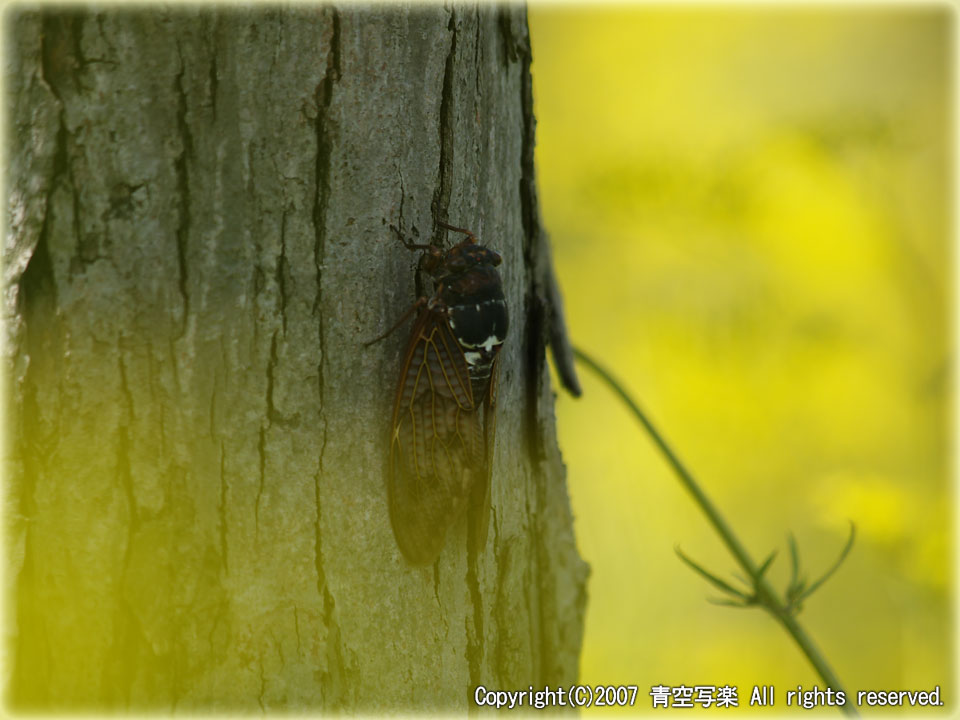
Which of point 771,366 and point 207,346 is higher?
point 207,346

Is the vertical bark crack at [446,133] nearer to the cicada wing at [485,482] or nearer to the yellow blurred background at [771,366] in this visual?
the cicada wing at [485,482]

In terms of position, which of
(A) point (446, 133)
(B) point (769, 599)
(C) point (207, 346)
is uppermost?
(A) point (446, 133)

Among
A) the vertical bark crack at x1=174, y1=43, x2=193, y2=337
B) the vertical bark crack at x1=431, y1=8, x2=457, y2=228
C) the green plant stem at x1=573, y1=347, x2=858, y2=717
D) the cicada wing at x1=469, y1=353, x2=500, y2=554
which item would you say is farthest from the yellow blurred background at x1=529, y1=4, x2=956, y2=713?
the vertical bark crack at x1=174, y1=43, x2=193, y2=337

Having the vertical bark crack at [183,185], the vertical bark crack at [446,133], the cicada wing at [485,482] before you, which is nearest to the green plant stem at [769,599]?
the cicada wing at [485,482]

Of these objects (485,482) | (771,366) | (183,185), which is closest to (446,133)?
(183,185)

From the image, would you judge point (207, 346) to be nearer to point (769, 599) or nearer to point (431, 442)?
point (431, 442)

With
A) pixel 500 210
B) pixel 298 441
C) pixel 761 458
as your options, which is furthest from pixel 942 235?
pixel 298 441
